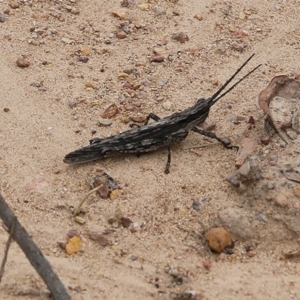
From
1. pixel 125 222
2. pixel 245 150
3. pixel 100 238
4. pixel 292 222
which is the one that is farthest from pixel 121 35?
pixel 292 222

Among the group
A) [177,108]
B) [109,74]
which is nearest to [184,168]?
[177,108]

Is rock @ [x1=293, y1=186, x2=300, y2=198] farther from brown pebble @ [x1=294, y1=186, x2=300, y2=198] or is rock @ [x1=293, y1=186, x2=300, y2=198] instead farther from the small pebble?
the small pebble

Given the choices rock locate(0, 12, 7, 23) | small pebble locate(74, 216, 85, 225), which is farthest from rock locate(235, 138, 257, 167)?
rock locate(0, 12, 7, 23)

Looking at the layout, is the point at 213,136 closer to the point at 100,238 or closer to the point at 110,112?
the point at 110,112

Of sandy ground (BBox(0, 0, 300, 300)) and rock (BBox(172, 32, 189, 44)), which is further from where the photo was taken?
rock (BBox(172, 32, 189, 44))

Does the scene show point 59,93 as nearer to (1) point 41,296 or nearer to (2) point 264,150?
Answer: (2) point 264,150

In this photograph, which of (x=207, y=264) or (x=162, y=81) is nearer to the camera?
(x=207, y=264)
